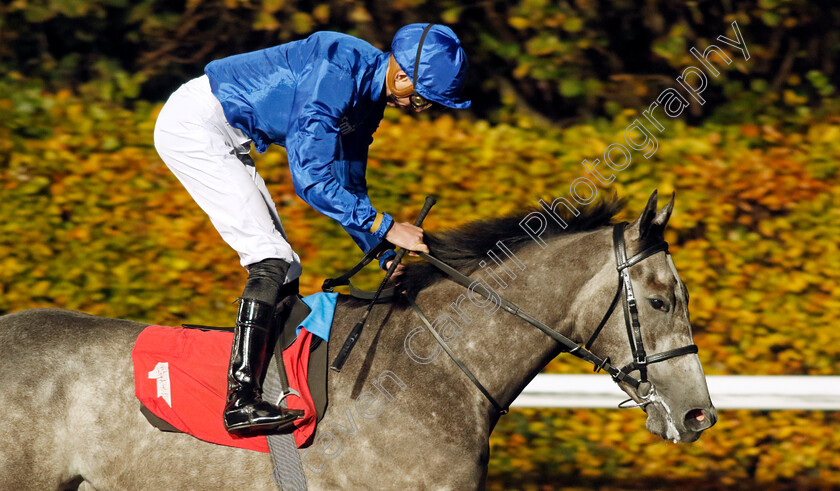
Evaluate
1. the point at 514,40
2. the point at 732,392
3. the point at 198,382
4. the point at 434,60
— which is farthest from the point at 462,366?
the point at 514,40

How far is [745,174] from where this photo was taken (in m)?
4.57

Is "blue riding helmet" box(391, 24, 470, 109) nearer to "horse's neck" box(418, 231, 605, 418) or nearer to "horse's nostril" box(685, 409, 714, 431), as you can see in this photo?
"horse's neck" box(418, 231, 605, 418)

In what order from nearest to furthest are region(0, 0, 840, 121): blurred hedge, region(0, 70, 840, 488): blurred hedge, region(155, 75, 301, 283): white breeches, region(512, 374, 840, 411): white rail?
1. region(155, 75, 301, 283): white breeches
2. region(512, 374, 840, 411): white rail
3. region(0, 70, 840, 488): blurred hedge
4. region(0, 0, 840, 121): blurred hedge

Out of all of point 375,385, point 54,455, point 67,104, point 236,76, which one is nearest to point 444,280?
point 375,385

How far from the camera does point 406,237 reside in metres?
2.86

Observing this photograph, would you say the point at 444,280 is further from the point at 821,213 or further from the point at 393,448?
the point at 821,213

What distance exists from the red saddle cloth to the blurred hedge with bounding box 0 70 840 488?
1482 millimetres

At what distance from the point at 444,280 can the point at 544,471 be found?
6.24ft

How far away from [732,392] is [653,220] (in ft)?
5.22

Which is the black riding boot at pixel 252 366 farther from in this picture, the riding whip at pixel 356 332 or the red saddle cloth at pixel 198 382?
the riding whip at pixel 356 332

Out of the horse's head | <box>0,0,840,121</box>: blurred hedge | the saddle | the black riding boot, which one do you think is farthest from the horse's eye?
<box>0,0,840,121</box>: blurred hedge

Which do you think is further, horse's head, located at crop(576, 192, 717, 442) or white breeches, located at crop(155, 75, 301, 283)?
white breeches, located at crop(155, 75, 301, 283)

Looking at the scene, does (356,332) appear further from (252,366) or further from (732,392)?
(732,392)

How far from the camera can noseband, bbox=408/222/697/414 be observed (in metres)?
2.74
